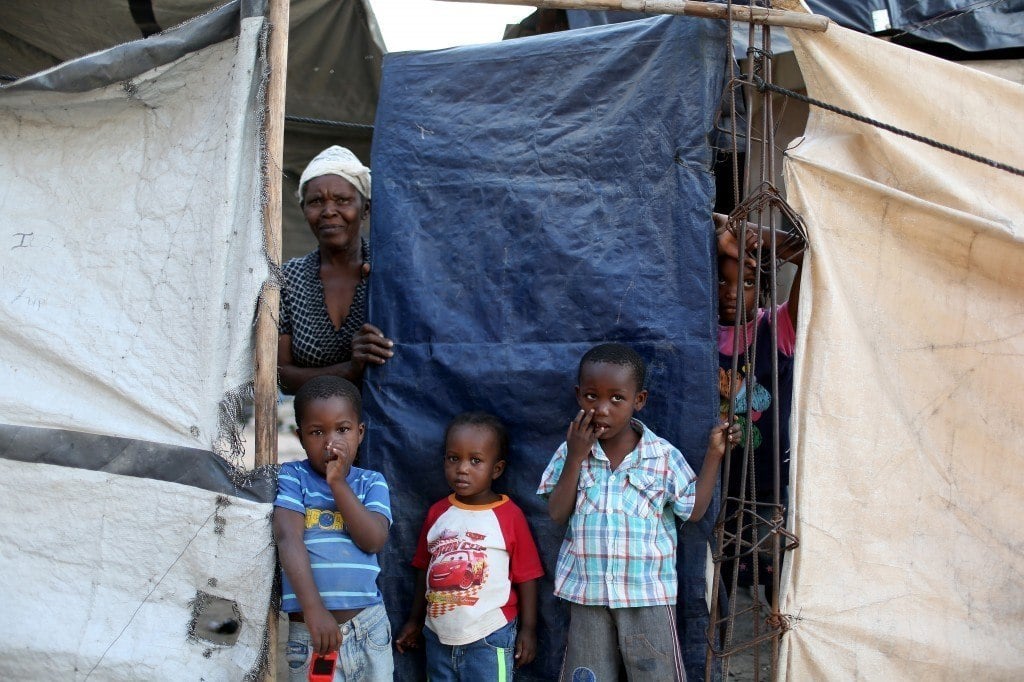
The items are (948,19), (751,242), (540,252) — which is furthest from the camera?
(948,19)

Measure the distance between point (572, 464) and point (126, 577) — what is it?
1275 millimetres

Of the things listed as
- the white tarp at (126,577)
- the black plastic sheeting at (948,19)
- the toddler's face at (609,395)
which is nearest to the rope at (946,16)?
the black plastic sheeting at (948,19)

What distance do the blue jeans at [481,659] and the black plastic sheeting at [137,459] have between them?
735mm

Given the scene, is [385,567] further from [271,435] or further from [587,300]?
[587,300]

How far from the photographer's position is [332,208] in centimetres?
307

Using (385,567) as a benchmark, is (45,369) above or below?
above

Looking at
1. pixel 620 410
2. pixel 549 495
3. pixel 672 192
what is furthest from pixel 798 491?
pixel 672 192

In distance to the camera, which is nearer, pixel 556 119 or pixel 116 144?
pixel 116 144

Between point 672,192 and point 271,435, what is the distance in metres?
1.40

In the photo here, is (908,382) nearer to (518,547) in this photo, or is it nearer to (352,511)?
(518,547)

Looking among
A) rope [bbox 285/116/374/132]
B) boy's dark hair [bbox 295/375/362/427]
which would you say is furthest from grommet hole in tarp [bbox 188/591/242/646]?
rope [bbox 285/116/374/132]

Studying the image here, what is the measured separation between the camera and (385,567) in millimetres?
2859

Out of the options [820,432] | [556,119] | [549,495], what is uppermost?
[556,119]

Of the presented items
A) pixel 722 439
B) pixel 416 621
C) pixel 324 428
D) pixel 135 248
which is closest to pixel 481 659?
pixel 416 621
